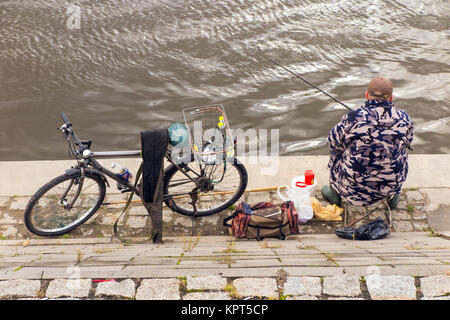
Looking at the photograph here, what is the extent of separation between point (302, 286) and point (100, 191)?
2.76 m

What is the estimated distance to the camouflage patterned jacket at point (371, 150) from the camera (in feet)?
11.5

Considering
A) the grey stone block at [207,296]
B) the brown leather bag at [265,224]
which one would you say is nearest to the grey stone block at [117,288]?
the grey stone block at [207,296]

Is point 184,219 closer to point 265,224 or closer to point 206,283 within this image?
point 265,224

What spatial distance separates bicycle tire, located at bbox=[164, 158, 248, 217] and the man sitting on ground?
1.08 metres

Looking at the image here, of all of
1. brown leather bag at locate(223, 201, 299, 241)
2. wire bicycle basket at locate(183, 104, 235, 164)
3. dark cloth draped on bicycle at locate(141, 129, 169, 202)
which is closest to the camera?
dark cloth draped on bicycle at locate(141, 129, 169, 202)

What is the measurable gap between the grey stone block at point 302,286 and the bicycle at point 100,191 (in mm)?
1940

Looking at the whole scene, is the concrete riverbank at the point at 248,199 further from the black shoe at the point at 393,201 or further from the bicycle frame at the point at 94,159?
the bicycle frame at the point at 94,159

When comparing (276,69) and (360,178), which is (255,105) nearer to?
(276,69)

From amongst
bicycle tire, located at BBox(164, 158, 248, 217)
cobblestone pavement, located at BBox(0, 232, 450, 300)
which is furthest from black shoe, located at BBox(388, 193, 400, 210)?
bicycle tire, located at BBox(164, 158, 248, 217)

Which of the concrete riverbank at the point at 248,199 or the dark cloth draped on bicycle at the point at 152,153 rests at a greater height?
the dark cloth draped on bicycle at the point at 152,153

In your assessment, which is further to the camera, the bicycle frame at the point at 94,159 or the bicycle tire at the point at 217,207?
the bicycle tire at the point at 217,207

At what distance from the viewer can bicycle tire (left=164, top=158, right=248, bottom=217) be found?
4153 millimetres

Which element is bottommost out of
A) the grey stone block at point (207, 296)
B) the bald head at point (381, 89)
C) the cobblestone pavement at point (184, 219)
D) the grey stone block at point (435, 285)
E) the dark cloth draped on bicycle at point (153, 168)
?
the cobblestone pavement at point (184, 219)

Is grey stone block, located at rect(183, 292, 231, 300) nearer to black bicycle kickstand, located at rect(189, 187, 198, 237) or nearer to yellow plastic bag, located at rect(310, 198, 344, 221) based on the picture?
black bicycle kickstand, located at rect(189, 187, 198, 237)
